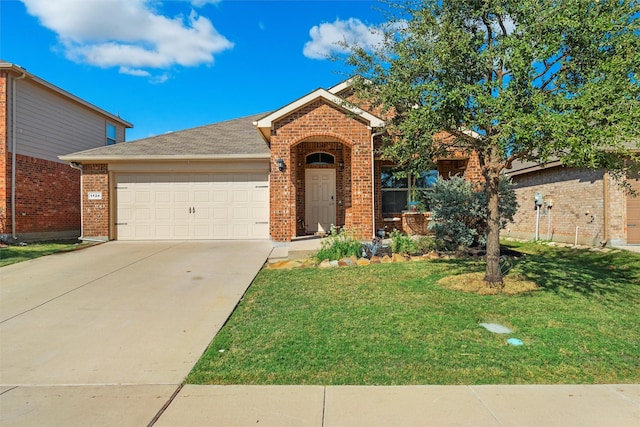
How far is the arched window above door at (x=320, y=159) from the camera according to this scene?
42.8 ft

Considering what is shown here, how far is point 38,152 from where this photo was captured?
13.9 m

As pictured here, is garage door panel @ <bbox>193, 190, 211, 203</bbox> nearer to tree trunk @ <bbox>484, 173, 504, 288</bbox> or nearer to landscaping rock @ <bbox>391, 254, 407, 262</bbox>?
landscaping rock @ <bbox>391, 254, 407, 262</bbox>

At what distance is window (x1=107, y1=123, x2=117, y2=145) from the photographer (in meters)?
18.5

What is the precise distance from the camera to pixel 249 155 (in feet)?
39.6

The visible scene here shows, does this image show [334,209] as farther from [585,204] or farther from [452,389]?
[452,389]

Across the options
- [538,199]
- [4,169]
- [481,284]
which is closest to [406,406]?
[481,284]

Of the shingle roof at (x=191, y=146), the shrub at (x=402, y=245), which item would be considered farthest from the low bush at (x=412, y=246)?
the shingle roof at (x=191, y=146)

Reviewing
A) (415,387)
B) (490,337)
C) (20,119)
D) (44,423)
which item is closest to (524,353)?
(490,337)

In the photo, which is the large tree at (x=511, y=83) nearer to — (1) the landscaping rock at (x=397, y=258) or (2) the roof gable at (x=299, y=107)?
(1) the landscaping rock at (x=397, y=258)

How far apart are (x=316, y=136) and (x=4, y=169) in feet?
33.9

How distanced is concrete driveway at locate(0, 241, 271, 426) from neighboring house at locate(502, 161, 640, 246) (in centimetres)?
1057

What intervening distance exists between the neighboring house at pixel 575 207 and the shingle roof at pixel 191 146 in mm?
9922

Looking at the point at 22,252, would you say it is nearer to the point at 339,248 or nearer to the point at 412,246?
the point at 339,248

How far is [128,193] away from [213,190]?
2.85 metres
